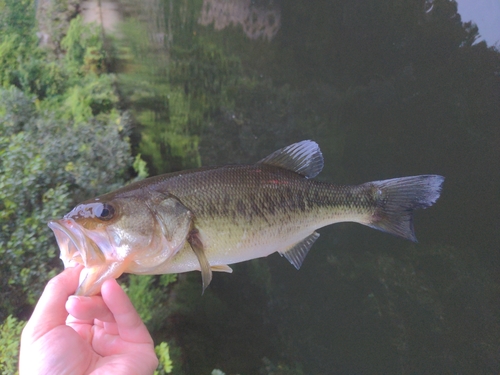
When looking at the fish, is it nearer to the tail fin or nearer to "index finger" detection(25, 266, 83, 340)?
the tail fin

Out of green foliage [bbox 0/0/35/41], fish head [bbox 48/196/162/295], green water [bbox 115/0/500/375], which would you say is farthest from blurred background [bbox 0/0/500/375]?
green foliage [bbox 0/0/35/41]

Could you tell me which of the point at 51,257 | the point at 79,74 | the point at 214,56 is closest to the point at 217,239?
the point at 51,257

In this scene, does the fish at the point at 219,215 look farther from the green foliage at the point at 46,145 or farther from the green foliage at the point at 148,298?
the green foliage at the point at 148,298

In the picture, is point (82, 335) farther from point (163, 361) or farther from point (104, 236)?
point (163, 361)

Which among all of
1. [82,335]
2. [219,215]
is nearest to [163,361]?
[82,335]

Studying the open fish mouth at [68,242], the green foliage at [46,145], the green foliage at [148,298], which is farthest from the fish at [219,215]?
the green foliage at [148,298]
